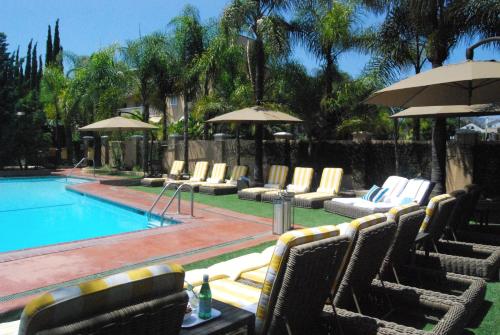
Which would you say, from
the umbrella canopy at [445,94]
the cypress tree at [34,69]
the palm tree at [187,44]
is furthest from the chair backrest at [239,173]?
the cypress tree at [34,69]

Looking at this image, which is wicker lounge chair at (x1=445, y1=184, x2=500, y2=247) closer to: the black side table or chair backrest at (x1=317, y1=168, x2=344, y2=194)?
the black side table

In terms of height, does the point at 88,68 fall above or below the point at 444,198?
above

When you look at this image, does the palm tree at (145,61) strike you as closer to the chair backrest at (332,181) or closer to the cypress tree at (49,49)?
the chair backrest at (332,181)

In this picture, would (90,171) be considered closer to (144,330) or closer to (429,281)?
(429,281)

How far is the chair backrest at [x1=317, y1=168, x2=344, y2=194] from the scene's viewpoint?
39.3ft

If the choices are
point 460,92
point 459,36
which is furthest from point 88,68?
point 460,92

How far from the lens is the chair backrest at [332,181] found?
39.3 ft

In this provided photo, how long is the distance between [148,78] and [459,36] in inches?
575

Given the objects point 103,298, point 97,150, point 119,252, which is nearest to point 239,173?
point 119,252

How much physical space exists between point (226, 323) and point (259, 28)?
12.9m

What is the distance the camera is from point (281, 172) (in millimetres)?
13773

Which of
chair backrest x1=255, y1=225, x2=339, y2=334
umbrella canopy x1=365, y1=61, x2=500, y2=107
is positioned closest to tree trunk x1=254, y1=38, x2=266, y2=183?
umbrella canopy x1=365, y1=61, x2=500, y2=107

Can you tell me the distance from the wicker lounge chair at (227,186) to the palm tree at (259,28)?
1.75ft

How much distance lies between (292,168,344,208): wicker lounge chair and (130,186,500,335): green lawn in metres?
0.24
